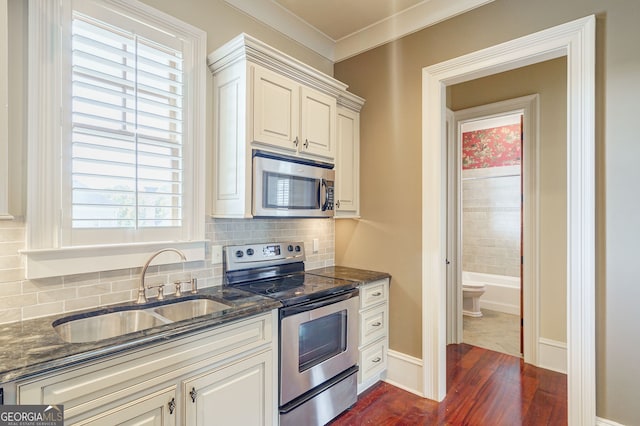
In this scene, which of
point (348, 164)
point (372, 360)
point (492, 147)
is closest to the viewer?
point (372, 360)

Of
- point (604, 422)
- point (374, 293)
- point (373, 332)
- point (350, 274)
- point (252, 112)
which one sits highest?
point (252, 112)

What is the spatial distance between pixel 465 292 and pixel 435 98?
3.04m

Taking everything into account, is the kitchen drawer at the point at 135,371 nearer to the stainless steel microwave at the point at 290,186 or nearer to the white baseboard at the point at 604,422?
the stainless steel microwave at the point at 290,186

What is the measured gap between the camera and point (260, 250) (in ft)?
7.84

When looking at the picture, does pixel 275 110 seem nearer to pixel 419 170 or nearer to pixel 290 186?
pixel 290 186

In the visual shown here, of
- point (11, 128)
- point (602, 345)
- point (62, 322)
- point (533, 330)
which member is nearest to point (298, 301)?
point (62, 322)

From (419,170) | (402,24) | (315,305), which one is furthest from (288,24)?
(315,305)

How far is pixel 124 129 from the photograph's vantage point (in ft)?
5.71

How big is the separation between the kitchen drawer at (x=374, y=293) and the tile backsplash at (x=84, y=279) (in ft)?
2.83

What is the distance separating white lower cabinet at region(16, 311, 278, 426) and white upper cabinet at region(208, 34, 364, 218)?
0.76 m

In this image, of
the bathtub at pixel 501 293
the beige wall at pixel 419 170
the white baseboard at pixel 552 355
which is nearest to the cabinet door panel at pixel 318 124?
the beige wall at pixel 419 170

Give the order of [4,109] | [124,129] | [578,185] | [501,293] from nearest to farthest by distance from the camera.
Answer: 1. [4,109]
2. [124,129]
3. [578,185]
4. [501,293]

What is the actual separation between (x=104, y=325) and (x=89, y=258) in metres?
0.36

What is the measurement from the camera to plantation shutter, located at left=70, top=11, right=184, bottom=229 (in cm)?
161
